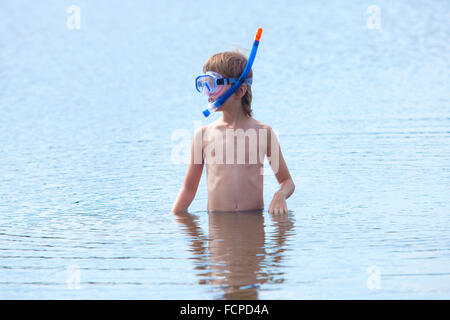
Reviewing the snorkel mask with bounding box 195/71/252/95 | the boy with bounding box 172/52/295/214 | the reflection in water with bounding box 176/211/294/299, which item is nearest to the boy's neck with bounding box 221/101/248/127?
the boy with bounding box 172/52/295/214

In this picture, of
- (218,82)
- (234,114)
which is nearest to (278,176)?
(234,114)

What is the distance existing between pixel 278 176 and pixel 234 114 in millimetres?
527

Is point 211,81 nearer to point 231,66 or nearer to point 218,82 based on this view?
point 218,82

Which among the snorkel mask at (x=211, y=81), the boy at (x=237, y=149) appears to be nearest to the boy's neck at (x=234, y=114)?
the boy at (x=237, y=149)

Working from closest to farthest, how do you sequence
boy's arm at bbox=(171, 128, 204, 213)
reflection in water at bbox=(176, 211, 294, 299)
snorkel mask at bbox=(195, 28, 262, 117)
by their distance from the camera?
reflection in water at bbox=(176, 211, 294, 299)
snorkel mask at bbox=(195, 28, 262, 117)
boy's arm at bbox=(171, 128, 204, 213)

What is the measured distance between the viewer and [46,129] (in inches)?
378

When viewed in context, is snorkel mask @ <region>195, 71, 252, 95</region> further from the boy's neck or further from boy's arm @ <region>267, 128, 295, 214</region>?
boy's arm @ <region>267, 128, 295, 214</region>

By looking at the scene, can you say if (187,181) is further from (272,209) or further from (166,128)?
(166,128)

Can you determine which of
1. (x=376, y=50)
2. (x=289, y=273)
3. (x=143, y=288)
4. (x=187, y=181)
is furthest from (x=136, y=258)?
(x=376, y=50)

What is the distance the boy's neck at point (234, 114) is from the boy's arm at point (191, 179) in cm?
23

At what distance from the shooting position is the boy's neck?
17.5ft

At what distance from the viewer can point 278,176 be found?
5.48 m

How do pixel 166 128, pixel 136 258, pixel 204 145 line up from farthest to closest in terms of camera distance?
pixel 166 128, pixel 204 145, pixel 136 258

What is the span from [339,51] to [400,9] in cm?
517
